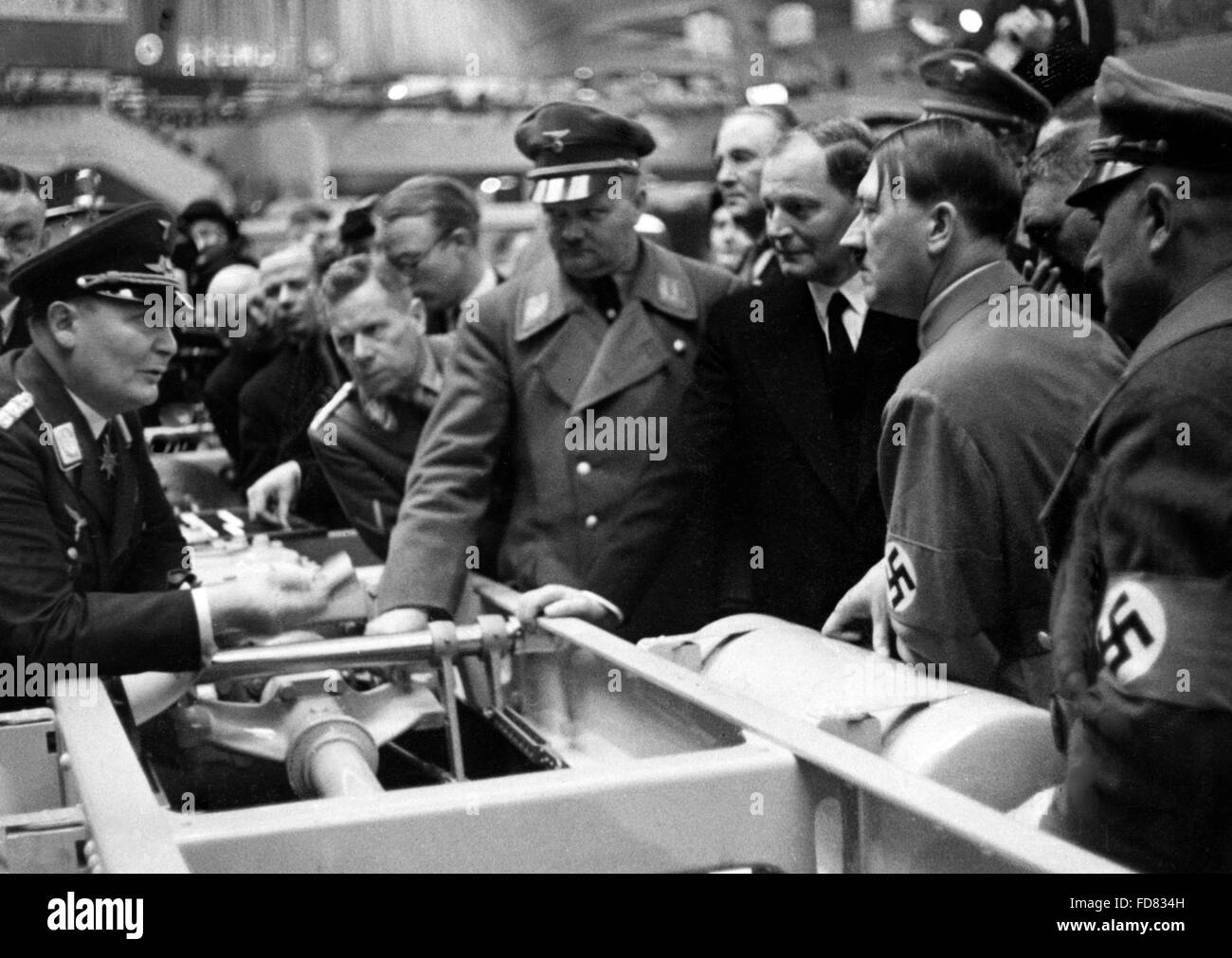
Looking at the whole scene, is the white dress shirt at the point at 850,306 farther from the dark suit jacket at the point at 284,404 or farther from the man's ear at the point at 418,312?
the dark suit jacket at the point at 284,404

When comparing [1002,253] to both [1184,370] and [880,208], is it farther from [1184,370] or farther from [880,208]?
[1184,370]

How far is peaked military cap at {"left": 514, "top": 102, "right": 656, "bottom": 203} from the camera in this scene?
2.87 meters

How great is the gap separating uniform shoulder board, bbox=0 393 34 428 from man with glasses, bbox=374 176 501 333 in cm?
140

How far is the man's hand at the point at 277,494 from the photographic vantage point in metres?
3.70

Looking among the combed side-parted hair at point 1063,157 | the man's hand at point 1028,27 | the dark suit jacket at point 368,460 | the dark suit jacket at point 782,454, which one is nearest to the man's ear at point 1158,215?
the combed side-parted hair at point 1063,157

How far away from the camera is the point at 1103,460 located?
138cm

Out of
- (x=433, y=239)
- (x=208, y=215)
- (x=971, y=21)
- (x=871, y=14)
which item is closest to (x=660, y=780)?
(x=433, y=239)

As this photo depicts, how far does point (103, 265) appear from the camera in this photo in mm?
2240

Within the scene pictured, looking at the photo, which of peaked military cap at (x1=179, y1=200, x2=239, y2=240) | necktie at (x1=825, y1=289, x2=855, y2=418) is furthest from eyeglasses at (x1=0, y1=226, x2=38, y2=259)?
peaked military cap at (x1=179, y1=200, x2=239, y2=240)

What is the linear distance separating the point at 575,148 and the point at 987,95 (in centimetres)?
85

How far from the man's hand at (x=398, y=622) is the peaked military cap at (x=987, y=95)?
1440 mm

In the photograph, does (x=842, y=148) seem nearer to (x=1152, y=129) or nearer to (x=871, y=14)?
(x=1152, y=129)

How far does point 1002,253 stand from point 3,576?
4.77 feet
